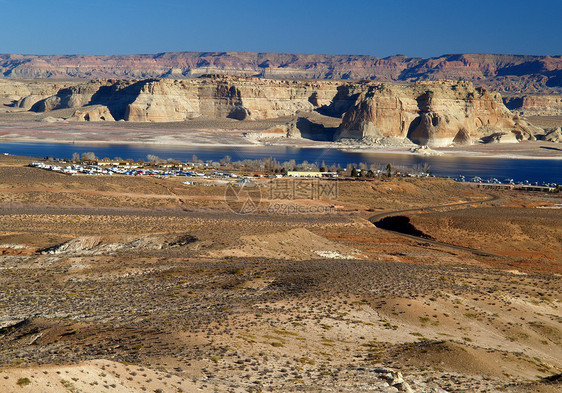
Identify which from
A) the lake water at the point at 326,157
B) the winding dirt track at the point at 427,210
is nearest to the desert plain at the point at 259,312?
the winding dirt track at the point at 427,210

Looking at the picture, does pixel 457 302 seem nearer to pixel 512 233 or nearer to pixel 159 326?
pixel 159 326

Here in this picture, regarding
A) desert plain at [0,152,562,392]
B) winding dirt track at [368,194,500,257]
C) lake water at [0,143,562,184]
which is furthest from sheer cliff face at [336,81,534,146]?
desert plain at [0,152,562,392]

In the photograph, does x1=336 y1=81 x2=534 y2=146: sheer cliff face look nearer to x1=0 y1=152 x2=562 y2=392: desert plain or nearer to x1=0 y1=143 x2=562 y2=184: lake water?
x1=0 y1=143 x2=562 y2=184: lake water

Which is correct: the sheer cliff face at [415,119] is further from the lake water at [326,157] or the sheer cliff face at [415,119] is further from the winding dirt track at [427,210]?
the winding dirt track at [427,210]

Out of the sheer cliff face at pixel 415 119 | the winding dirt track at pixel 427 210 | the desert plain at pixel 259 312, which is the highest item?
the sheer cliff face at pixel 415 119

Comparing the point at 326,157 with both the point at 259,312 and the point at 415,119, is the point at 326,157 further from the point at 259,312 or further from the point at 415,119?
the point at 259,312

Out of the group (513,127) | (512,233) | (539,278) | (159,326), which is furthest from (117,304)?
(513,127)
